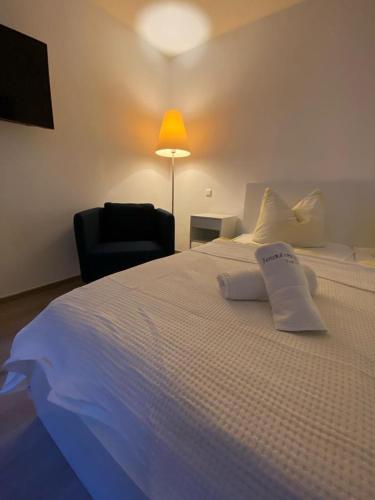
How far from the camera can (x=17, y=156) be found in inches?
74.3

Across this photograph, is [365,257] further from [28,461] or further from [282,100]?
[28,461]

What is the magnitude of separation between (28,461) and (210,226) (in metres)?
2.13

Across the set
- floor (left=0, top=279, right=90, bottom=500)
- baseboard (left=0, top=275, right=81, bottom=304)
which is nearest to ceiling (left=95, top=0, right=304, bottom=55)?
baseboard (left=0, top=275, right=81, bottom=304)

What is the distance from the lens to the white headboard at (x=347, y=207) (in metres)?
1.91

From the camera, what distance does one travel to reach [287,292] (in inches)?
29.8

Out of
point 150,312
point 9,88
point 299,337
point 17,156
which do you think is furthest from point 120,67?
point 299,337

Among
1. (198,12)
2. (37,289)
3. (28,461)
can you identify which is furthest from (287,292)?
(198,12)

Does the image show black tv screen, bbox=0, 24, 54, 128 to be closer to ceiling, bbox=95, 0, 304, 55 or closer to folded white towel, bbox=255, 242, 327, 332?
ceiling, bbox=95, 0, 304, 55

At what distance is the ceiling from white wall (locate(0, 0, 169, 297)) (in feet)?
0.54

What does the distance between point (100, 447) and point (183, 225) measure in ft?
8.97

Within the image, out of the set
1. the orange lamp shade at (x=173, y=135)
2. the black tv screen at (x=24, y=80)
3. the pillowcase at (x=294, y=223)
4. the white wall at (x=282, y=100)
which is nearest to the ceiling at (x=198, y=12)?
the white wall at (x=282, y=100)

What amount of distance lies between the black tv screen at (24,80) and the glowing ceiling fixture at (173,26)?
107 cm

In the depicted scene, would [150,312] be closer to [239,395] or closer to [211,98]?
[239,395]

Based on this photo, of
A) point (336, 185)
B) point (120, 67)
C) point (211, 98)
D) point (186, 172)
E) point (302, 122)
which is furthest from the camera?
point (186, 172)
